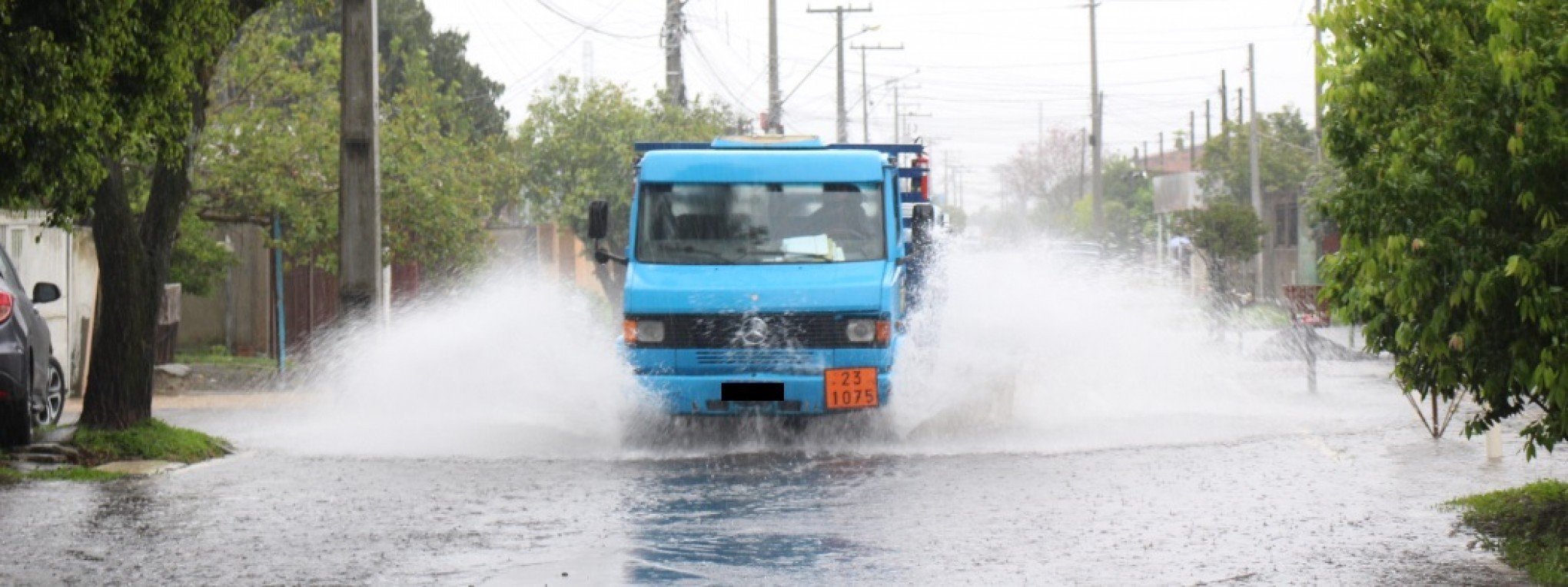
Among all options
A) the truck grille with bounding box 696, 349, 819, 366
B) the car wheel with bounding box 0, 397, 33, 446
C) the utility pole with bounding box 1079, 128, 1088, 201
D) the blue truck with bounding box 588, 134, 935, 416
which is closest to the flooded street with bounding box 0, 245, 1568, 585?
the blue truck with bounding box 588, 134, 935, 416

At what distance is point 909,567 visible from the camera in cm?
964

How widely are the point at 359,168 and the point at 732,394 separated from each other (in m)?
6.59

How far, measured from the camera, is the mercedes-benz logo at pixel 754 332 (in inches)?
629

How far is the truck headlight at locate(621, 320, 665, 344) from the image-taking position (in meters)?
16.1

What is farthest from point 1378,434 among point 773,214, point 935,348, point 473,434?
point 473,434

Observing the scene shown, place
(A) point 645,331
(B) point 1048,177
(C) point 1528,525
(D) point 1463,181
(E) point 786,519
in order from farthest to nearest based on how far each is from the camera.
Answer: (B) point 1048,177 < (A) point 645,331 < (E) point 786,519 < (C) point 1528,525 < (D) point 1463,181

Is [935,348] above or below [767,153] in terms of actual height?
below

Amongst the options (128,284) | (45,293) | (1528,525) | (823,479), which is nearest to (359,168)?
(45,293)

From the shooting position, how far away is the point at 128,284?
1598 cm

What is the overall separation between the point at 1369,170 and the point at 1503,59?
116 cm

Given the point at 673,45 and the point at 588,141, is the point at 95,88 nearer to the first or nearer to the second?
the point at 673,45

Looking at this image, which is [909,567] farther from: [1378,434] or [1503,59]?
[1378,434]

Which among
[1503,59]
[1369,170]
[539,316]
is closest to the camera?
[1503,59]

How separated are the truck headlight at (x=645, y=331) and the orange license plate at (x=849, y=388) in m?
1.35
